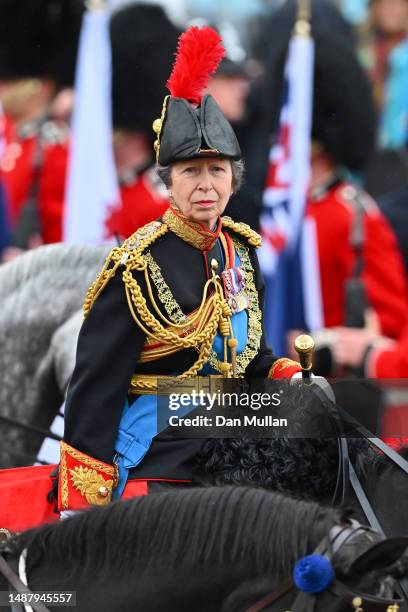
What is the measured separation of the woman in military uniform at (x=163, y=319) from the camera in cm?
417

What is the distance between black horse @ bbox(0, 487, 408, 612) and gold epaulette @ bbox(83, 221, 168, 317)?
66 centimetres

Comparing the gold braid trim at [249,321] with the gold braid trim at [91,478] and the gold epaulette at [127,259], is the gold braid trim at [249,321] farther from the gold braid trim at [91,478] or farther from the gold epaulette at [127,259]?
the gold braid trim at [91,478]

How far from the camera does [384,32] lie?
12953 mm

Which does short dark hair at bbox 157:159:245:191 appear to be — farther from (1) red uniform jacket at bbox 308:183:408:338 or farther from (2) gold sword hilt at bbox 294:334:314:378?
(1) red uniform jacket at bbox 308:183:408:338

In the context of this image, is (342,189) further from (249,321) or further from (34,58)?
(249,321)

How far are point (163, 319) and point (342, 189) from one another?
526 centimetres

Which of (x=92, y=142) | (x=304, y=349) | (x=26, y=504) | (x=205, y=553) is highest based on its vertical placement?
(x=92, y=142)

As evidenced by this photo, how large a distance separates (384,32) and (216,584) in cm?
976

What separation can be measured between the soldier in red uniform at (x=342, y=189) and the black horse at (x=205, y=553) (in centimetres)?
478

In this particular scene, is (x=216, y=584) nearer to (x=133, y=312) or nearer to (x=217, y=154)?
(x=133, y=312)

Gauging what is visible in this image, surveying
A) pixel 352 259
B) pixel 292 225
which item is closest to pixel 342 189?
pixel 292 225

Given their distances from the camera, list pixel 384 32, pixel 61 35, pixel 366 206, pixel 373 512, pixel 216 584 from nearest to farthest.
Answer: pixel 216 584, pixel 373 512, pixel 366 206, pixel 61 35, pixel 384 32

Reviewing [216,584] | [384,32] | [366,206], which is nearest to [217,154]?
[216,584]

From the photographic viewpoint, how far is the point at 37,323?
6.42m
